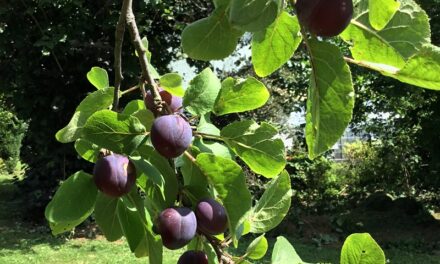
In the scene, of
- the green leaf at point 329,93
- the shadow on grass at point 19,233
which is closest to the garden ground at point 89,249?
the shadow on grass at point 19,233

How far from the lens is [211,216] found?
2.44ft

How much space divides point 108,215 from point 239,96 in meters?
0.29

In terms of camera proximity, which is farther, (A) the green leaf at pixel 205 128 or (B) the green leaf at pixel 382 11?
(A) the green leaf at pixel 205 128

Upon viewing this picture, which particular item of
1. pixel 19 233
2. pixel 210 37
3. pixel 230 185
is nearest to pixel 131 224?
pixel 230 185

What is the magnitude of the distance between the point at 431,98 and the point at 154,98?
7985 mm

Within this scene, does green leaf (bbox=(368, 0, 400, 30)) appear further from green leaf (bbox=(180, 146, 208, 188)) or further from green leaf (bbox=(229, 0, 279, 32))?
green leaf (bbox=(180, 146, 208, 188))

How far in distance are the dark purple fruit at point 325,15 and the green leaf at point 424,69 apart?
4.5 inches

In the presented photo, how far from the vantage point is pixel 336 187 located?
11.4m

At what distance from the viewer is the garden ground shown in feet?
21.1

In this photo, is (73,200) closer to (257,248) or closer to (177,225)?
(177,225)

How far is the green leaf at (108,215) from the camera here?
2.76 ft

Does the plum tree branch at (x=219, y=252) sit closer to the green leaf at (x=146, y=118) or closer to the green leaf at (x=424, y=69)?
the green leaf at (x=146, y=118)

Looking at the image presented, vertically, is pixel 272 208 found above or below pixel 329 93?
below

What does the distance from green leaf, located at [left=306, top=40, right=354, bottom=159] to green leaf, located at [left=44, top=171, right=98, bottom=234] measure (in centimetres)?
39
